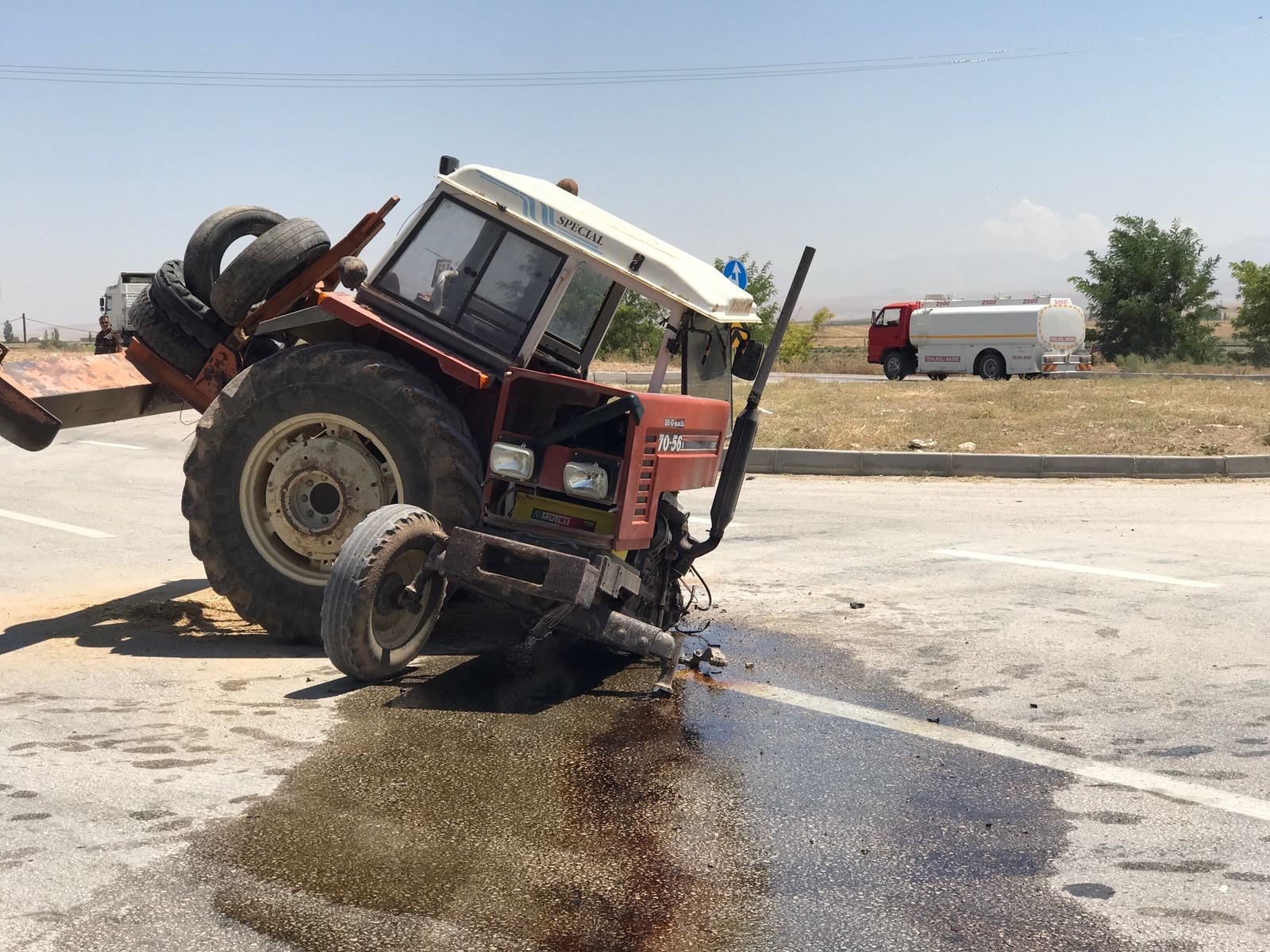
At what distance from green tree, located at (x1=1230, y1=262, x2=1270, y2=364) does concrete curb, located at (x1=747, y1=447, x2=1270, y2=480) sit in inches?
1718

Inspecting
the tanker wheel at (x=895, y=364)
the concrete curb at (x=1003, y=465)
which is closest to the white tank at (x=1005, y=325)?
the tanker wheel at (x=895, y=364)

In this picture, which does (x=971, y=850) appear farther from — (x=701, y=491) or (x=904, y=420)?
(x=904, y=420)

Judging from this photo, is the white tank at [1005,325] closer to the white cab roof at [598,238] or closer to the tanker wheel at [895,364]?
the tanker wheel at [895,364]

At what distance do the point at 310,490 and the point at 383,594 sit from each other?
46.4 inches

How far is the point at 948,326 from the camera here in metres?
42.1

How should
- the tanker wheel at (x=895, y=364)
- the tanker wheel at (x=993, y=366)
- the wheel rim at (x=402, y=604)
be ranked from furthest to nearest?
the tanker wheel at (x=895, y=364) → the tanker wheel at (x=993, y=366) → the wheel rim at (x=402, y=604)

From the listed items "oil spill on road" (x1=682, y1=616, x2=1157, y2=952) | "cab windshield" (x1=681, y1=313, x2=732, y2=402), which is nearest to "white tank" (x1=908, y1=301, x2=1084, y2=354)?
"cab windshield" (x1=681, y1=313, x2=732, y2=402)

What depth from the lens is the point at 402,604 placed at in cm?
585

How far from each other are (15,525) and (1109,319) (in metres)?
55.4

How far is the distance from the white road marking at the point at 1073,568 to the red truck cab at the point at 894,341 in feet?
114

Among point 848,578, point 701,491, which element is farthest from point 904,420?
point 848,578

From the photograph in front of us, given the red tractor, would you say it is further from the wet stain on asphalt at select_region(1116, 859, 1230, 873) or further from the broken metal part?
the wet stain on asphalt at select_region(1116, 859, 1230, 873)

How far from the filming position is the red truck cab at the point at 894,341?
43.9m

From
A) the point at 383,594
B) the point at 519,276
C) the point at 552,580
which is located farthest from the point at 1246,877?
the point at 519,276
